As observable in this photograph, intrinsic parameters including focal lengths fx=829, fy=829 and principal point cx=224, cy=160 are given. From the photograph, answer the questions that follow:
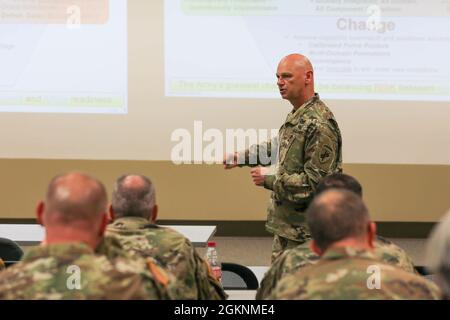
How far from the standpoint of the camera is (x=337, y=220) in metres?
2.31

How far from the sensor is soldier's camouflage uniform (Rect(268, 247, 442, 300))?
7.17 feet

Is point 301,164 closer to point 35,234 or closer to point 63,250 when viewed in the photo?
point 35,234

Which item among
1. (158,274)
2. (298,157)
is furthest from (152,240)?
(298,157)

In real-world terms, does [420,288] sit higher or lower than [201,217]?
higher

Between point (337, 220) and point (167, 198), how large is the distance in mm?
5156

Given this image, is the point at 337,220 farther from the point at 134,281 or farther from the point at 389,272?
the point at 134,281

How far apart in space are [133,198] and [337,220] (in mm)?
945

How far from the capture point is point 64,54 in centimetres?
711

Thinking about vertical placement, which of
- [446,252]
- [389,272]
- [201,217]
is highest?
[446,252]
